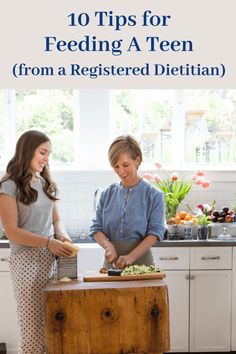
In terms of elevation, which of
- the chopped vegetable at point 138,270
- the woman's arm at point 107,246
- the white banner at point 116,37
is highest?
the white banner at point 116,37

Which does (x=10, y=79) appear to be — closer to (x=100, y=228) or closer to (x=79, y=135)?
(x=79, y=135)

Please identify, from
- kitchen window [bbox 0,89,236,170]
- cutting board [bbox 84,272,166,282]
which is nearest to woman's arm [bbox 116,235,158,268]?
cutting board [bbox 84,272,166,282]

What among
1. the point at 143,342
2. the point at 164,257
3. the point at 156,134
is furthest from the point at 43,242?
the point at 156,134

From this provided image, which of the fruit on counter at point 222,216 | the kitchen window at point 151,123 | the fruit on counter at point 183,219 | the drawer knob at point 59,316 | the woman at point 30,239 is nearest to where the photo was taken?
the drawer knob at point 59,316

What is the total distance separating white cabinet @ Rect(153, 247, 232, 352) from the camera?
4.81 metres

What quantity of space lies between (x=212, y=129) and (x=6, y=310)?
2322mm

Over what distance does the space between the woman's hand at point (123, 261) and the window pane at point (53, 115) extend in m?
2.39

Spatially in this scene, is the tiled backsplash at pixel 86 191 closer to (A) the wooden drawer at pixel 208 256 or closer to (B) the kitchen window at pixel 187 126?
(B) the kitchen window at pixel 187 126

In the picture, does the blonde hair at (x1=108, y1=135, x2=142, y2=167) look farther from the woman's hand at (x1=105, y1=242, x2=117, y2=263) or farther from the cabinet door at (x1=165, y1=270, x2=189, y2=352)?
the cabinet door at (x1=165, y1=270, x2=189, y2=352)

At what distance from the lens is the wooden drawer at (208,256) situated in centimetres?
481

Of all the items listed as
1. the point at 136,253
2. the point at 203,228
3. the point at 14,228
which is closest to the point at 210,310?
the point at 203,228

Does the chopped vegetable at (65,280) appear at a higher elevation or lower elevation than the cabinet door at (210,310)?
higher

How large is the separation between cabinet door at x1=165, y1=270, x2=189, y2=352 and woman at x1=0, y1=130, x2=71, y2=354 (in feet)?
5.30

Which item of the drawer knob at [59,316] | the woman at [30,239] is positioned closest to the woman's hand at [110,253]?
the woman at [30,239]
